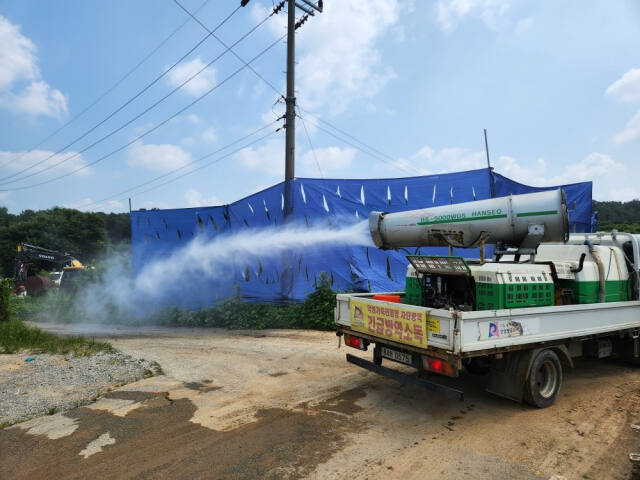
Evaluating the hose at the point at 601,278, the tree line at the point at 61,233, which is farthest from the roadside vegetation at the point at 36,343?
the tree line at the point at 61,233

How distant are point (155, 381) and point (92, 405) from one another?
1142 mm

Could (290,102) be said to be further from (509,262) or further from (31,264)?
(31,264)

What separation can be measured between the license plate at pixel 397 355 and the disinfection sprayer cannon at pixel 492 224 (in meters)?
1.86

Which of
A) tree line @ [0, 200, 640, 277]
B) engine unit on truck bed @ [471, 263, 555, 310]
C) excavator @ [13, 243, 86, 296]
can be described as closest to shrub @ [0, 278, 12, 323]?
engine unit on truck bed @ [471, 263, 555, 310]

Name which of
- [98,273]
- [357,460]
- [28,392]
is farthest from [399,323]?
[98,273]

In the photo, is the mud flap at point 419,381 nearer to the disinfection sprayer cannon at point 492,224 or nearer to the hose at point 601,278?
the disinfection sprayer cannon at point 492,224

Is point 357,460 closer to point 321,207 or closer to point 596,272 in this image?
Answer: point 596,272

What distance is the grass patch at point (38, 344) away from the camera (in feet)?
27.2

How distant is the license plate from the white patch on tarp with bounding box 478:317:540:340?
0.94 meters

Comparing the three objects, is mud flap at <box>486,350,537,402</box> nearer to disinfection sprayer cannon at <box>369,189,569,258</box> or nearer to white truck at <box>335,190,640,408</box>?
white truck at <box>335,190,640,408</box>

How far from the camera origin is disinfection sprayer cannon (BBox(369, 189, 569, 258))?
547 centimetres

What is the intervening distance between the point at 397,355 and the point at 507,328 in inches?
54.1

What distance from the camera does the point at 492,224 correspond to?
582 cm

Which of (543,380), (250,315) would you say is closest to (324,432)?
(543,380)
